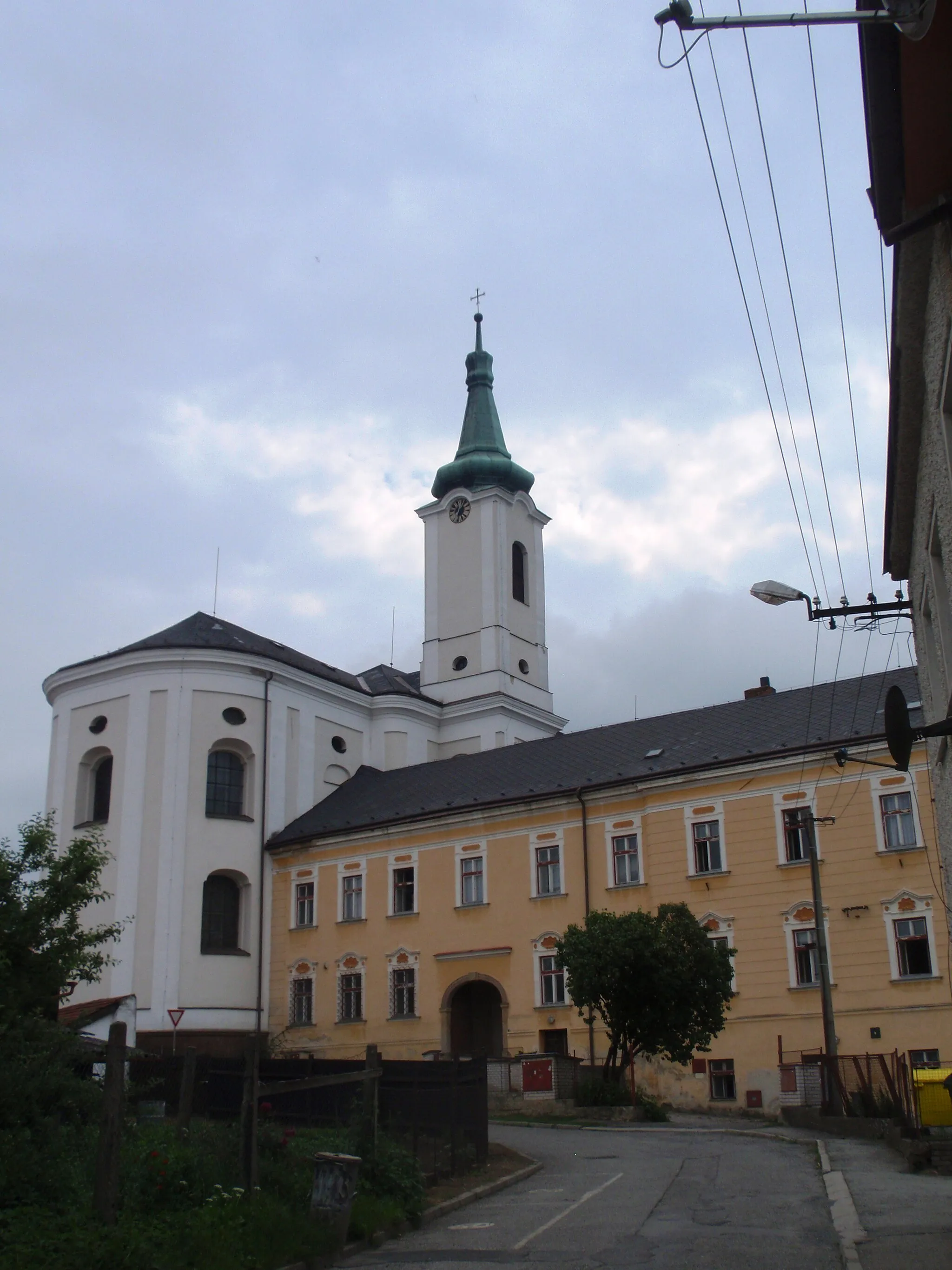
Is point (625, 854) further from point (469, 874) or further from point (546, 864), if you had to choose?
point (469, 874)

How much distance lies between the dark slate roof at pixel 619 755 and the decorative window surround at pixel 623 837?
1133 millimetres

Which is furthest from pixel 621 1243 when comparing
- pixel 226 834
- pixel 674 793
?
pixel 226 834

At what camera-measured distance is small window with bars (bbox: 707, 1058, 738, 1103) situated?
31.9 meters

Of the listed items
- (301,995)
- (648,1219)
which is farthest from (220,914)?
(648,1219)

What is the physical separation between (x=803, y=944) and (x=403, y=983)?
12495 mm

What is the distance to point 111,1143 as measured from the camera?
10.4 m

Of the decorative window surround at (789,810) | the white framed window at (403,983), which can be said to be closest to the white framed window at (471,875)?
the white framed window at (403,983)

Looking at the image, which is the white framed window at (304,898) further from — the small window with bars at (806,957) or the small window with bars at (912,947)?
the small window with bars at (912,947)

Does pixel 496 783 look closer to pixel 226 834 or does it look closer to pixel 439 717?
pixel 226 834

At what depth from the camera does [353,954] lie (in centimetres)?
4025

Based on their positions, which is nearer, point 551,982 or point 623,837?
point 551,982

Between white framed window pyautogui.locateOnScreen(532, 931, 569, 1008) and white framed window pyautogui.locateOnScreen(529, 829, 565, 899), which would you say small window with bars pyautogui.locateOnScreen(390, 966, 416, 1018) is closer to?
white framed window pyautogui.locateOnScreen(532, 931, 569, 1008)

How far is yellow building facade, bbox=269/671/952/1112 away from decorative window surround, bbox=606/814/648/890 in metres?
0.06

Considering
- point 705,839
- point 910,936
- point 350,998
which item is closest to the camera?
point 910,936
